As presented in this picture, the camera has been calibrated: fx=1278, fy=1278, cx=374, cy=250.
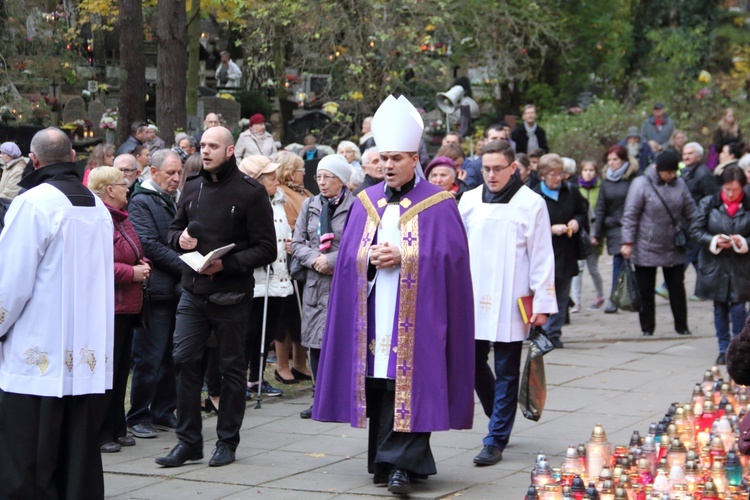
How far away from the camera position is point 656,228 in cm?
1348

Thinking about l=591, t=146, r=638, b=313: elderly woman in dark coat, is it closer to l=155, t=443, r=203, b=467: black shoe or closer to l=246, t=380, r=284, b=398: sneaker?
l=246, t=380, r=284, b=398: sneaker

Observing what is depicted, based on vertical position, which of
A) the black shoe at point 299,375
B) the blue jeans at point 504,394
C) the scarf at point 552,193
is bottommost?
the black shoe at point 299,375

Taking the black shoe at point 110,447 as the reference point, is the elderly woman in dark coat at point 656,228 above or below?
A: above

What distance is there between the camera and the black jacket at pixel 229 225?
8.05 meters

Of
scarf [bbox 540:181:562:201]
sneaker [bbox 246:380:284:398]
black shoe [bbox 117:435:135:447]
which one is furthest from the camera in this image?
scarf [bbox 540:181:562:201]

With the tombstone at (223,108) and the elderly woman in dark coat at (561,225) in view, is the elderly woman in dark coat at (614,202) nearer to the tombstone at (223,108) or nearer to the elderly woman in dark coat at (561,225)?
the elderly woman in dark coat at (561,225)

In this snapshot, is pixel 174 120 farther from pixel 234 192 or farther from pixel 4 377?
pixel 4 377

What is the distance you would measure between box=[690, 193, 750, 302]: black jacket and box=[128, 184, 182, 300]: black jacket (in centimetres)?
554

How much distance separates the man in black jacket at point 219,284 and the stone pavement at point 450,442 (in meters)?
0.27

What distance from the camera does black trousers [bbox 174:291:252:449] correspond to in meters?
8.05

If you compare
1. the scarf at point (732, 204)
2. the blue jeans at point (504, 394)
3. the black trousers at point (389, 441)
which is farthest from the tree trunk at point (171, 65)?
the black trousers at point (389, 441)

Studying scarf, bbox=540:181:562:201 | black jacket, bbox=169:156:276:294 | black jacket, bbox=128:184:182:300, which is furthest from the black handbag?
black jacket, bbox=169:156:276:294

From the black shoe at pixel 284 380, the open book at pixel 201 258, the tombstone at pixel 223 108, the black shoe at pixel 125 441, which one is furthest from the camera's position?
the tombstone at pixel 223 108

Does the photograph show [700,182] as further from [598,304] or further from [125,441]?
[125,441]
